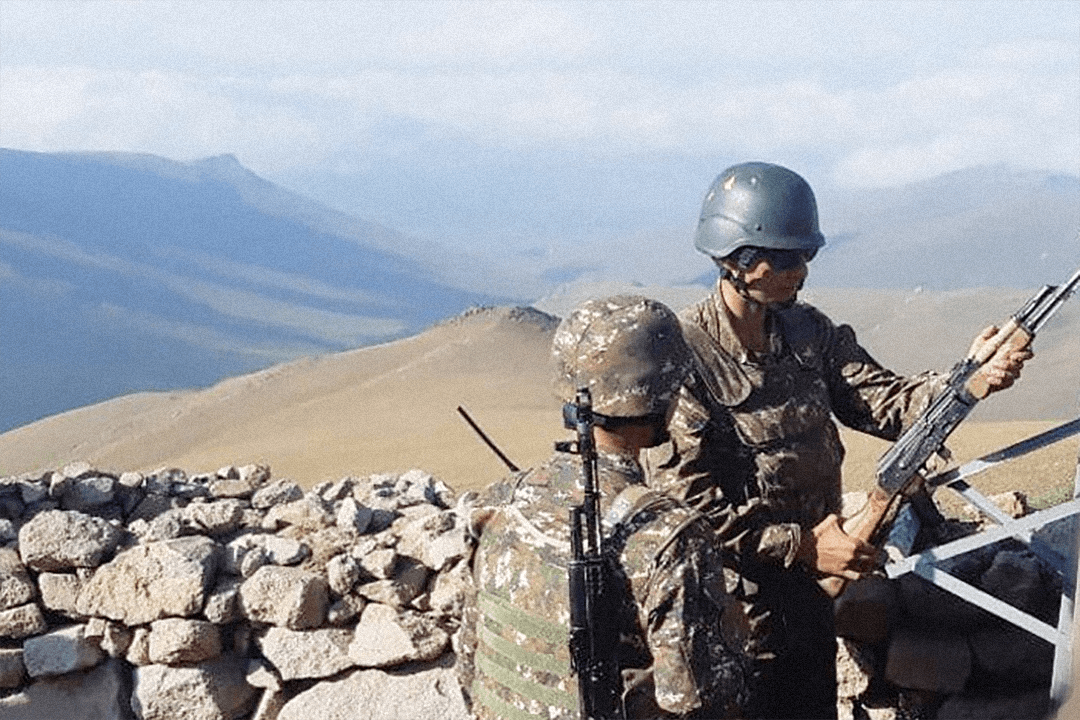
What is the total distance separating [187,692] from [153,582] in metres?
0.46

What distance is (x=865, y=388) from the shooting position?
484 cm

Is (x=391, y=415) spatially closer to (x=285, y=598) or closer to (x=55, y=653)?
(x=55, y=653)

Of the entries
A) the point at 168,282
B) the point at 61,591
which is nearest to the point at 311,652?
the point at 61,591

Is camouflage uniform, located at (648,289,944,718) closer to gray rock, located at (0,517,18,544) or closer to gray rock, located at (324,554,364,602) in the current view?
gray rock, located at (324,554,364,602)

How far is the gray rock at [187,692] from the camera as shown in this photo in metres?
6.37

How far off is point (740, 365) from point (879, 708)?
1.77 metres

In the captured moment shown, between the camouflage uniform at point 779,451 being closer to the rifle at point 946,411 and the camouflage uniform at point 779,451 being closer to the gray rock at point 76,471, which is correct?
the rifle at point 946,411

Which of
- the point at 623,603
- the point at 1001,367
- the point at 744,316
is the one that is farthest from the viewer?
the point at 744,316

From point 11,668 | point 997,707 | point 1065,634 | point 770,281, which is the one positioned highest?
point 770,281

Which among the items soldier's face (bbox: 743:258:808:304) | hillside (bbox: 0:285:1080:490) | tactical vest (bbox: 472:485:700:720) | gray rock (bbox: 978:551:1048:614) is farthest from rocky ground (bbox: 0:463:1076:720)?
hillside (bbox: 0:285:1080:490)

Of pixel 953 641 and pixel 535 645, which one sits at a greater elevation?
pixel 535 645

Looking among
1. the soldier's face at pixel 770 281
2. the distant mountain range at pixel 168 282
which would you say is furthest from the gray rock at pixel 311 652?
the distant mountain range at pixel 168 282

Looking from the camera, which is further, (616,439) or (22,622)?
(22,622)

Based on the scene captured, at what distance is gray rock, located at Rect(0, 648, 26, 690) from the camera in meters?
6.46
